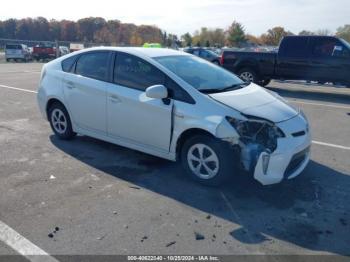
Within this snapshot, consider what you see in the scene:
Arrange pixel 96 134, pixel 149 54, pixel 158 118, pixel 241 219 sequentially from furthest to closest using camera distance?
pixel 96 134 < pixel 149 54 < pixel 158 118 < pixel 241 219

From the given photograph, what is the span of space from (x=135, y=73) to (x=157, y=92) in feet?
2.45

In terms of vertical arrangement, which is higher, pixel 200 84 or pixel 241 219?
pixel 200 84

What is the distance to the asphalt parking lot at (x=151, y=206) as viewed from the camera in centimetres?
343

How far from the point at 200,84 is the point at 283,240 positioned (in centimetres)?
227

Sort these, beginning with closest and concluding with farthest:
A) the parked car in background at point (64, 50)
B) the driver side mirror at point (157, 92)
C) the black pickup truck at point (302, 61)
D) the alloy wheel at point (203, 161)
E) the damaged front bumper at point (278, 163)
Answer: the damaged front bumper at point (278, 163), the alloy wheel at point (203, 161), the driver side mirror at point (157, 92), the black pickup truck at point (302, 61), the parked car in background at point (64, 50)

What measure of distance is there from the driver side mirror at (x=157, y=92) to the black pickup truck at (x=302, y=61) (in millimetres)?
8738

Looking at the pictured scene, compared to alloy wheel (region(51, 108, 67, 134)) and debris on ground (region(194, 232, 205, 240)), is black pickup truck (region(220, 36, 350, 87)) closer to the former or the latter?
alloy wheel (region(51, 108, 67, 134))

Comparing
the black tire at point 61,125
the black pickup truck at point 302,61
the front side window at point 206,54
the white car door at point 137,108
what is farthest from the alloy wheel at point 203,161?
the front side window at point 206,54

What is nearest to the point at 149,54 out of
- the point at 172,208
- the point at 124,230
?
the point at 172,208

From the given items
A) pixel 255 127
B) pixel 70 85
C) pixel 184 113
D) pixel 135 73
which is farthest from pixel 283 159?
pixel 70 85

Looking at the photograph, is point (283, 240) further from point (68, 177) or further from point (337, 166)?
point (68, 177)

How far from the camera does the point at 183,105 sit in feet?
15.3

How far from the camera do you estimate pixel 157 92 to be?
4672 millimetres

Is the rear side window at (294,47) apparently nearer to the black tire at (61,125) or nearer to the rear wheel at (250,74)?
the rear wheel at (250,74)
